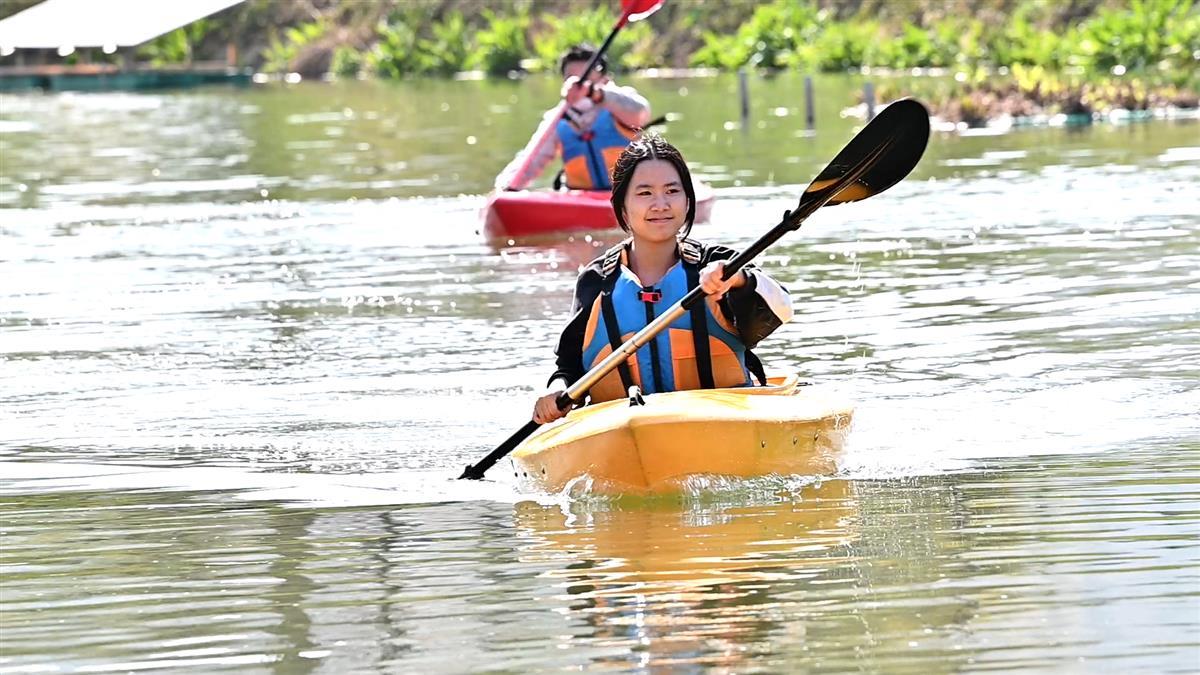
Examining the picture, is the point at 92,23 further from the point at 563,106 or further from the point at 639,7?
the point at 563,106

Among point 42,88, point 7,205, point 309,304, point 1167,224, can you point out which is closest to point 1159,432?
point 309,304

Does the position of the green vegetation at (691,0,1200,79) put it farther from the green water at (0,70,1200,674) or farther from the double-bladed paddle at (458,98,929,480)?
the double-bladed paddle at (458,98,929,480)

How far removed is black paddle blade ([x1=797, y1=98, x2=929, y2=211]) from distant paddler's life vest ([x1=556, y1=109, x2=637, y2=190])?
24.4 ft

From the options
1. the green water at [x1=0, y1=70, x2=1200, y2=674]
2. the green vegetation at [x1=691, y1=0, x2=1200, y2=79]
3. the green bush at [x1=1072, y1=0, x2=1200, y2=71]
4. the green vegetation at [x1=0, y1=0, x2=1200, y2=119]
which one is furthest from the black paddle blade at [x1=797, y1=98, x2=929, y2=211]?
the green bush at [x1=1072, y1=0, x2=1200, y2=71]

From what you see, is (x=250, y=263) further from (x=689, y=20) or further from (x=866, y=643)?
(x=689, y=20)

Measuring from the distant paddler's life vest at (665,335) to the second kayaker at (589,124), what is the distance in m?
7.68

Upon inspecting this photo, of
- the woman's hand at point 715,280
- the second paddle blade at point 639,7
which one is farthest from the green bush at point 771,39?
the woman's hand at point 715,280

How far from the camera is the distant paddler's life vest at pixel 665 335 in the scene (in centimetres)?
650

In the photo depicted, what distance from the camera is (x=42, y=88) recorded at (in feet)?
164

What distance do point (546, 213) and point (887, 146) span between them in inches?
314

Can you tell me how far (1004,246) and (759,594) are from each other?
851 centimetres

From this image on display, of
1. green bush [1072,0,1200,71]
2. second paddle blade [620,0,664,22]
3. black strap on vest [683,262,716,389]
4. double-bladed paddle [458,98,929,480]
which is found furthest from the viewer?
green bush [1072,0,1200,71]

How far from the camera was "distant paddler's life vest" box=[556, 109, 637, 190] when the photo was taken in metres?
14.5

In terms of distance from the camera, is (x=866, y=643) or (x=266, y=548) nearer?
(x=866, y=643)
